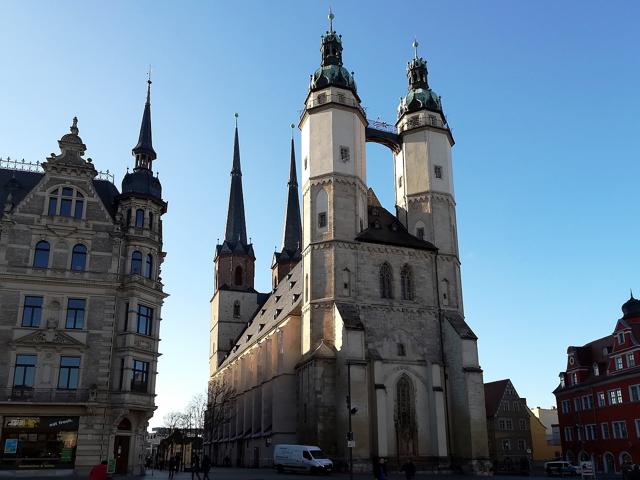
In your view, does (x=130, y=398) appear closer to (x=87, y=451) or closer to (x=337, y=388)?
(x=87, y=451)

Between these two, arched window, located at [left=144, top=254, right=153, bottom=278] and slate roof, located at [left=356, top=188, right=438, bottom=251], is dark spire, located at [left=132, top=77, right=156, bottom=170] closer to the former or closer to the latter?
arched window, located at [left=144, top=254, right=153, bottom=278]

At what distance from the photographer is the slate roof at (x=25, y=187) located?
1350 inches

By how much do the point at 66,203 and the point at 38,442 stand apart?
477 inches

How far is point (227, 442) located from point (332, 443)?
99.4 feet

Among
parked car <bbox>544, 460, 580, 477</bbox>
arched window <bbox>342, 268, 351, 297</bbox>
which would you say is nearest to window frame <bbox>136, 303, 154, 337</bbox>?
arched window <bbox>342, 268, 351, 297</bbox>

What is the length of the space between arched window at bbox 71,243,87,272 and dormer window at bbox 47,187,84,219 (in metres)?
1.72

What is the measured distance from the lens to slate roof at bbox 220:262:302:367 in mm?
50375

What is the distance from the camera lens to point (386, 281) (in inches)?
1698

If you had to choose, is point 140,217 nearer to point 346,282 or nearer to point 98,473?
point 346,282

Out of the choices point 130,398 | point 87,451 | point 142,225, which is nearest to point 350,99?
point 142,225

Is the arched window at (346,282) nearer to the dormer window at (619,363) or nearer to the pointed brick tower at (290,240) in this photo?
the dormer window at (619,363)

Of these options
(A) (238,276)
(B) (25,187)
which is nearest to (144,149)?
(B) (25,187)

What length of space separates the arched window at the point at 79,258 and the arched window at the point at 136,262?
95.2 inches

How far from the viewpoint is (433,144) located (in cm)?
4872
